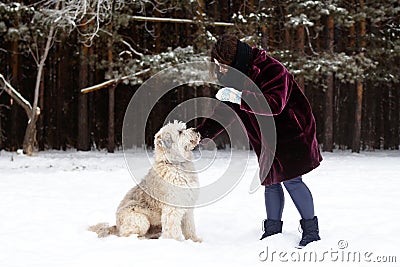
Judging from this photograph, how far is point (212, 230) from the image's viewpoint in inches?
184

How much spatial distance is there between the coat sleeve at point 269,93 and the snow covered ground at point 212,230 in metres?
1.16

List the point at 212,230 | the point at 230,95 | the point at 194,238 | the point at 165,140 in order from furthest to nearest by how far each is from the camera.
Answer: the point at 212,230 → the point at 194,238 → the point at 165,140 → the point at 230,95

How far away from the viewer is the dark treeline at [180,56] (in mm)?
13422

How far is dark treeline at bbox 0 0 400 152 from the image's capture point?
13.4m

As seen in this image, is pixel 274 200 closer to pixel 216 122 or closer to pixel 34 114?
pixel 216 122

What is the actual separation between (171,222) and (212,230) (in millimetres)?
840

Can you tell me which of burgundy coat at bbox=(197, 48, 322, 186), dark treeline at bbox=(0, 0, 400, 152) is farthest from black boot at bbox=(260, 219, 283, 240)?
dark treeline at bbox=(0, 0, 400, 152)

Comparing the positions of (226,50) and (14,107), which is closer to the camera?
(226,50)

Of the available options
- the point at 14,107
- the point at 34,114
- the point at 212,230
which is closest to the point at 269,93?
the point at 212,230

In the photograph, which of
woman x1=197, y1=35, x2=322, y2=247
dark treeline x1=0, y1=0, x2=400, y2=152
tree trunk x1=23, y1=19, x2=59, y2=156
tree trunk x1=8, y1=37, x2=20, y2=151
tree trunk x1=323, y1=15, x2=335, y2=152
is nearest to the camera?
woman x1=197, y1=35, x2=322, y2=247

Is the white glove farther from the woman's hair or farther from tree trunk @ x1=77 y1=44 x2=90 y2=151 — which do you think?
tree trunk @ x1=77 y1=44 x2=90 y2=151

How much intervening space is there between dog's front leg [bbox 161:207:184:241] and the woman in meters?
0.81

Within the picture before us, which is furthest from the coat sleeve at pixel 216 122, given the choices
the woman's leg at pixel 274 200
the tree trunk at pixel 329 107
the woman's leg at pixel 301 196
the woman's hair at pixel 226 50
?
the tree trunk at pixel 329 107

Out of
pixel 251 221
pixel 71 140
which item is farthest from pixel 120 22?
pixel 251 221
